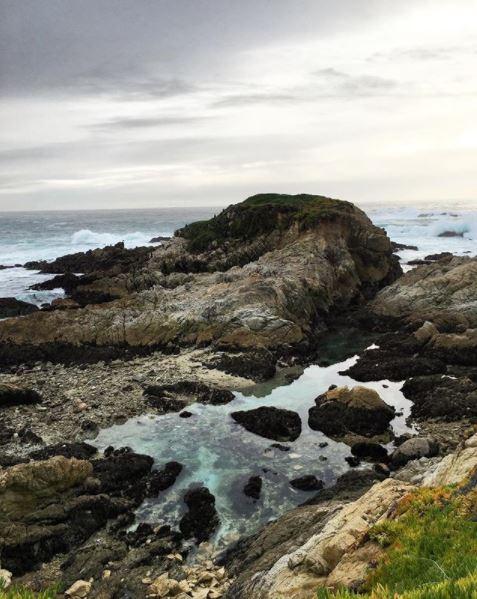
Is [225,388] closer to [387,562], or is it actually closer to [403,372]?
[403,372]

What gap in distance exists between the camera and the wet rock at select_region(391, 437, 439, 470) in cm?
1783

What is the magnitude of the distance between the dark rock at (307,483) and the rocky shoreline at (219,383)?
0.17ft

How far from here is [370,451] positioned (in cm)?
1881

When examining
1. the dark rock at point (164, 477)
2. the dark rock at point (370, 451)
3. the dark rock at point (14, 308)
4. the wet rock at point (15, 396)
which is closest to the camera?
the dark rock at point (164, 477)

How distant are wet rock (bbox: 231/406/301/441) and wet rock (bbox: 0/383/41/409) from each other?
35.6 ft

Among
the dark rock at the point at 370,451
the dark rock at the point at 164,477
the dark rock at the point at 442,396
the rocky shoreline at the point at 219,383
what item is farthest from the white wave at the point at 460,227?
the dark rock at the point at 164,477

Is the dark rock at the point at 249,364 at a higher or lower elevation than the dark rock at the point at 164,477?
higher

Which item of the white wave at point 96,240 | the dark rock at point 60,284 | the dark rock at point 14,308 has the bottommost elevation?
the dark rock at point 14,308

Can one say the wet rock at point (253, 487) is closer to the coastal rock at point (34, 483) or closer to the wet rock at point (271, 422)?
the wet rock at point (271, 422)

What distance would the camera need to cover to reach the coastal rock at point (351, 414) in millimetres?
20672

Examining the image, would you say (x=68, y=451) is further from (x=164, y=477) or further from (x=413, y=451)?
(x=413, y=451)

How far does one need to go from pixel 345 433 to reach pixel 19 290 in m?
47.3

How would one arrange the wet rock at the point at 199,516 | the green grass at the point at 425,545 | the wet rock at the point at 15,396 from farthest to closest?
1. the wet rock at the point at 15,396
2. the wet rock at the point at 199,516
3. the green grass at the point at 425,545

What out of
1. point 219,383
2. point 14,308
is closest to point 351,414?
point 219,383
